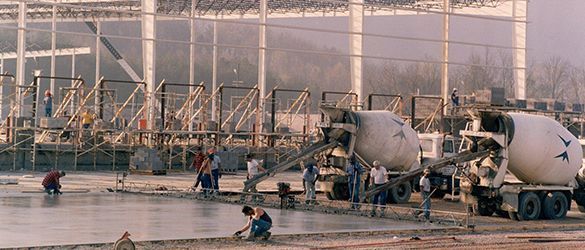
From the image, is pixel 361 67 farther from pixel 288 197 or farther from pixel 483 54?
pixel 288 197

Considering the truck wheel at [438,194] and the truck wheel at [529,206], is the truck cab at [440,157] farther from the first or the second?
the truck wheel at [529,206]

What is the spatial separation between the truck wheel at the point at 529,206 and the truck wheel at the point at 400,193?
18.3 ft

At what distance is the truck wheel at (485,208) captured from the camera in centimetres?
3397

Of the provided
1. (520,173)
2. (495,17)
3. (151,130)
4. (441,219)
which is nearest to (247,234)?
(441,219)

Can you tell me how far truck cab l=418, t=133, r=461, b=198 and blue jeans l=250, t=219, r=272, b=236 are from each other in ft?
42.1

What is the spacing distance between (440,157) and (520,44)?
31743mm

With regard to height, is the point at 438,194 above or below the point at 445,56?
below

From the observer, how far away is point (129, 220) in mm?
27453

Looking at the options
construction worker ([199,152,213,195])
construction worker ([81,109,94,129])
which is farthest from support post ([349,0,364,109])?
construction worker ([199,152,213,195])

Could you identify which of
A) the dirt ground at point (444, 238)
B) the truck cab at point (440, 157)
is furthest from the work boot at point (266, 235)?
the truck cab at point (440, 157)

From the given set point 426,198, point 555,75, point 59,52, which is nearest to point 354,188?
point 426,198

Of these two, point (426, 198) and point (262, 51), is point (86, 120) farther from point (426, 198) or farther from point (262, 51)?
point (426, 198)

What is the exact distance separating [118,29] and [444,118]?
→ 27.3 meters

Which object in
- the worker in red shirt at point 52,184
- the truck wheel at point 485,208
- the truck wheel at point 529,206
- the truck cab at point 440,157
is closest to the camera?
the truck wheel at point 529,206
